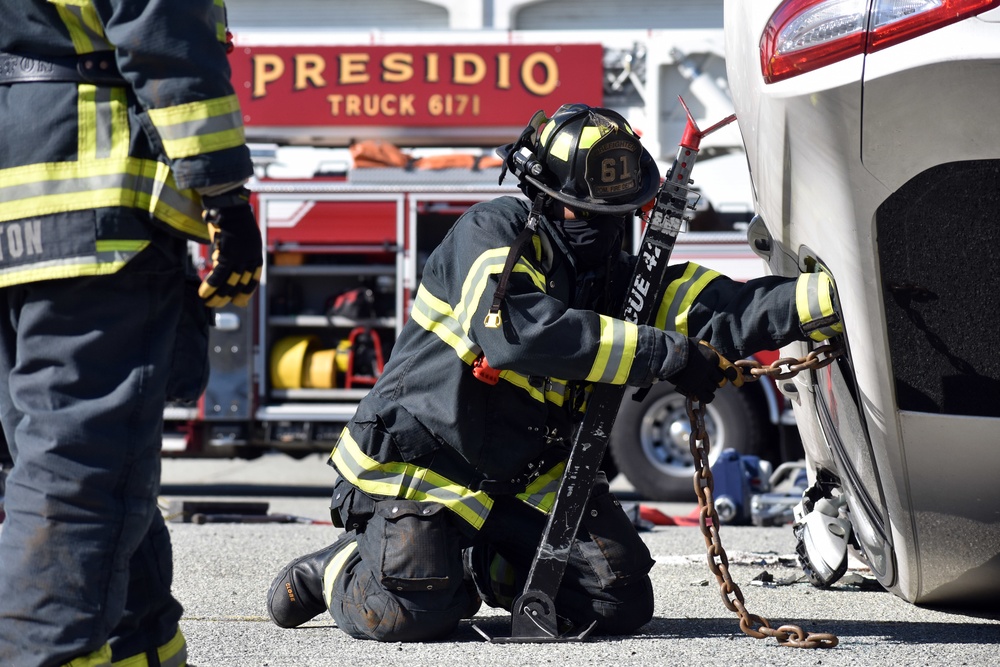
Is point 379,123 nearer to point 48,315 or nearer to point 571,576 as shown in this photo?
point 571,576

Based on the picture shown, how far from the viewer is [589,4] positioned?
16875 mm

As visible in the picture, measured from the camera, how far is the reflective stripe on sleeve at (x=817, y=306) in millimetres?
2941

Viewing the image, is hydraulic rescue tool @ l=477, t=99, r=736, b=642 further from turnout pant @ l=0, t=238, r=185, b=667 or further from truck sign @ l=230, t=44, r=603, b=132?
truck sign @ l=230, t=44, r=603, b=132

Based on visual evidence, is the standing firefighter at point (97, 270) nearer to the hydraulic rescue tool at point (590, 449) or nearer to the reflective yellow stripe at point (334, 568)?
the reflective yellow stripe at point (334, 568)

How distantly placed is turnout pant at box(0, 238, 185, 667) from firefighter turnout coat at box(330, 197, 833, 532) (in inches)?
37.5

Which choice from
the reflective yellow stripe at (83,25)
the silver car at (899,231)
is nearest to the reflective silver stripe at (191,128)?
the reflective yellow stripe at (83,25)

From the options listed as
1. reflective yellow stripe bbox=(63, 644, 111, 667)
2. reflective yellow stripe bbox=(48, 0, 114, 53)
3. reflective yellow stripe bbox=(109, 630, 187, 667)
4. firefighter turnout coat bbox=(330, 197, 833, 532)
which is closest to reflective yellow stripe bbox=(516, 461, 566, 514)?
firefighter turnout coat bbox=(330, 197, 833, 532)

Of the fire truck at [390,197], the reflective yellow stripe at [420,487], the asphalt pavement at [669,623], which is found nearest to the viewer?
the asphalt pavement at [669,623]

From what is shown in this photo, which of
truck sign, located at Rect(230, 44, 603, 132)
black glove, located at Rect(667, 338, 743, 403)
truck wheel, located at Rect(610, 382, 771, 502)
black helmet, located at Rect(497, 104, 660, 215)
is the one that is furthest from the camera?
truck sign, located at Rect(230, 44, 603, 132)

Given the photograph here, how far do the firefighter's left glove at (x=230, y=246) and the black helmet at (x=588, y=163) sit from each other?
98cm

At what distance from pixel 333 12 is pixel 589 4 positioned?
3355 millimetres

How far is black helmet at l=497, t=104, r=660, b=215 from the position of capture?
123 inches

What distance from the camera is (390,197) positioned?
8312 mm

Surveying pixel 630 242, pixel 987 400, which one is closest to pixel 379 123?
pixel 630 242
